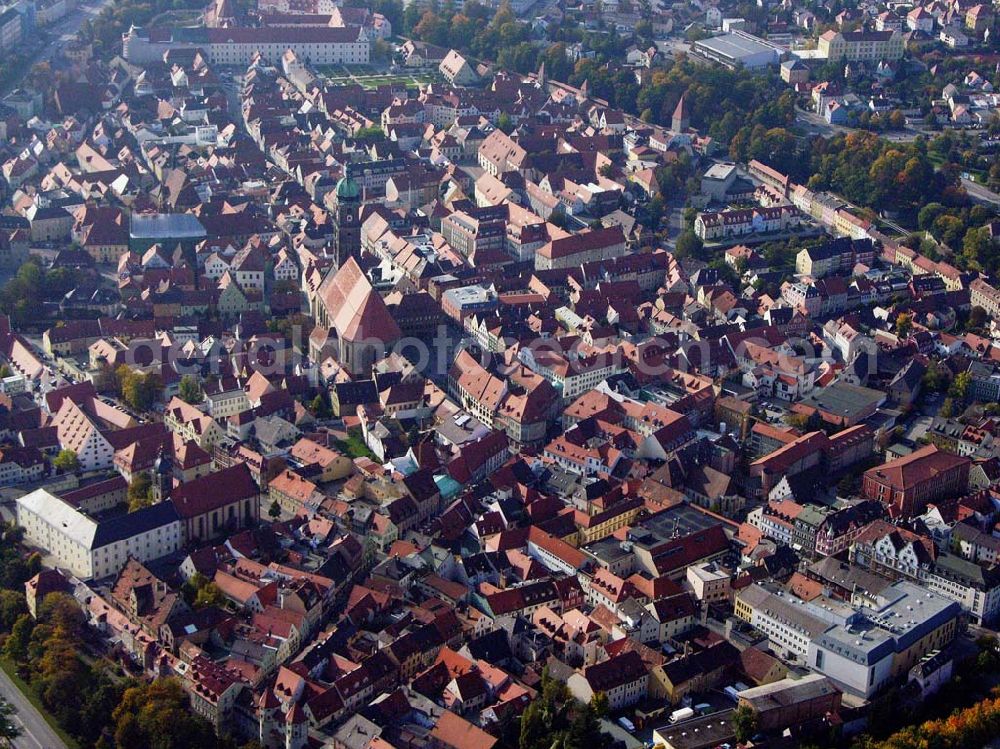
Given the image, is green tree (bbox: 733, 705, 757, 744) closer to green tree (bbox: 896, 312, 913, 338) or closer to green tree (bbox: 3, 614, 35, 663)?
green tree (bbox: 3, 614, 35, 663)

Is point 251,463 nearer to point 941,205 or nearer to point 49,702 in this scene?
point 49,702

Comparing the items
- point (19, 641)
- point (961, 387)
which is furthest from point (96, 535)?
point (961, 387)

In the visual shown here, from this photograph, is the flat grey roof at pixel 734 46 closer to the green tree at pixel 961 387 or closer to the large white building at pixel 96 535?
the green tree at pixel 961 387

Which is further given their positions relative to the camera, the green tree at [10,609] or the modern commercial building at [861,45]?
the modern commercial building at [861,45]

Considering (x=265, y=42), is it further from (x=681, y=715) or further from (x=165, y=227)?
(x=681, y=715)

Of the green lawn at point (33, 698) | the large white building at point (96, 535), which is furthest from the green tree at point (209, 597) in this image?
the green lawn at point (33, 698)

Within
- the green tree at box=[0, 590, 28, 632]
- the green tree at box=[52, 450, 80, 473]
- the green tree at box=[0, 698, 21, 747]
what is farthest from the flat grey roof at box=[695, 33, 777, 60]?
the green tree at box=[0, 698, 21, 747]
